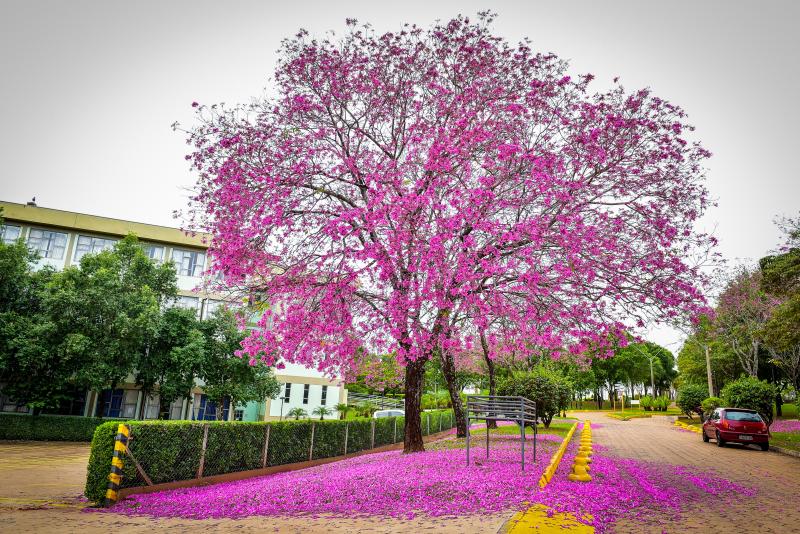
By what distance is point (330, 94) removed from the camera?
12258 mm

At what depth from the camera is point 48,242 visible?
33531 millimetres

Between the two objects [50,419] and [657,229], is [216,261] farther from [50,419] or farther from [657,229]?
[50,419]

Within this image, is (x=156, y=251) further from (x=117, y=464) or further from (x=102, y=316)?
(x=117, y=464)

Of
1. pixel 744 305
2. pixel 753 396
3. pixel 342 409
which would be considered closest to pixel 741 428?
pixel 753 396

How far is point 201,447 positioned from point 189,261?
88.6 ft

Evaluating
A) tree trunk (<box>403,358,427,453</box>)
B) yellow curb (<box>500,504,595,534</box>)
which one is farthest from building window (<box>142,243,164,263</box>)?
yellow curb (<box>500,504,595,534</box>)

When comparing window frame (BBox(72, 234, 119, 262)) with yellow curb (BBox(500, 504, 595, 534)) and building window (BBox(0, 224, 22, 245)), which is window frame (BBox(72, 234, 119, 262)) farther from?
yellow curb (BBox(500, 504, 595, 534))

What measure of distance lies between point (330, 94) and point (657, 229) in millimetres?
8412

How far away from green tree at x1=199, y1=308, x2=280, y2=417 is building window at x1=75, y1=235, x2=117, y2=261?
11989 mm

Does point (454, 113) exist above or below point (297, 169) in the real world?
above

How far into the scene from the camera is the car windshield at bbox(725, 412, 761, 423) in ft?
58.1

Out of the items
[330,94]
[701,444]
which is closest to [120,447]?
[330,94]

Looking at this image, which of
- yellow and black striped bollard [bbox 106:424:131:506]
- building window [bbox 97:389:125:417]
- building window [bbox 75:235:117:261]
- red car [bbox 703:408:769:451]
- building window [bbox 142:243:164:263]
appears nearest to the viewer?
yellow and black striped bollard [bbox 106:424:131:506]

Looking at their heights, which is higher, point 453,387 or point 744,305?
point 744,305
